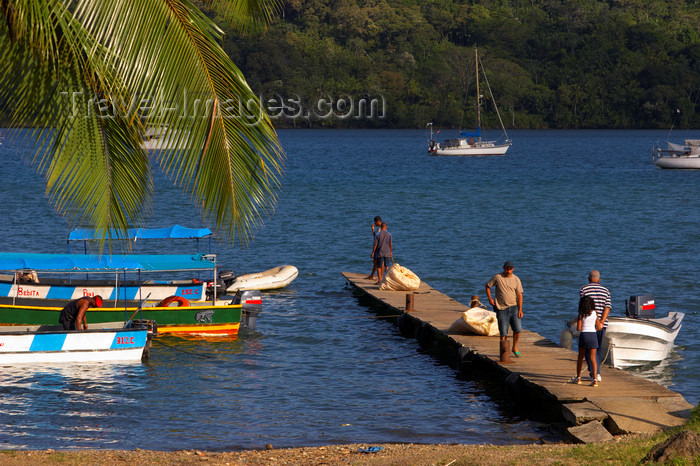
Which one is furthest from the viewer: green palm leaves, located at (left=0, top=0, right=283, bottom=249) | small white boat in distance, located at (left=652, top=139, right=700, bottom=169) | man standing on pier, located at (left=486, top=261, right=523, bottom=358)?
small white boat in distance, located at (left=652, top=139, right=700, bottom=169)

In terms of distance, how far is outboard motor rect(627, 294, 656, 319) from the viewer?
20625 mm

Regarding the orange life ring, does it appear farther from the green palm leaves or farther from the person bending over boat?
the green palm leaves

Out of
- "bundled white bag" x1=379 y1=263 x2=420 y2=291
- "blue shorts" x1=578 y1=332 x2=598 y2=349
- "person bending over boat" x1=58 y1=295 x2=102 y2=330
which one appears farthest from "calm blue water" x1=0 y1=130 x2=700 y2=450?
"blue shorts" x1=578 y1=332 x2=598 y2=349

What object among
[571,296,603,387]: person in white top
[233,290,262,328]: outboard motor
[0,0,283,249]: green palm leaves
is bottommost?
[233,290,262,328]: outboard motor

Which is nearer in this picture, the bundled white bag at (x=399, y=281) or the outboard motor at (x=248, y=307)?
the outboard motor at (x=248, y=307)

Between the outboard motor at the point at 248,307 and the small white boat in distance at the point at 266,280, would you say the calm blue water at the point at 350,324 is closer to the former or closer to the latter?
the outboard motor at the point at 248,307

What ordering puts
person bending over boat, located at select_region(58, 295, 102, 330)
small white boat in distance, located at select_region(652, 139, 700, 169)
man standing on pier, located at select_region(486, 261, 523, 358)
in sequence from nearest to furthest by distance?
man standing on pier, located at select_region(486, 261, 523, 358) → person bending over boat, located at select_region(58, 295, 102, 330) → small white boat in distance, located at select_region(652, 139, 700, 169)

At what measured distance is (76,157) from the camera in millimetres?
8211

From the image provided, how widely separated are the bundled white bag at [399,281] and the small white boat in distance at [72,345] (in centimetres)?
906

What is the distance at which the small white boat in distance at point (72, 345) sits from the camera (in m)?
19.1

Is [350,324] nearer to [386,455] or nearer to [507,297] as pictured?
[507,297]

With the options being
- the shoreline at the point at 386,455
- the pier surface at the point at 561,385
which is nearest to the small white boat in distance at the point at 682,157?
the pier surface at the point at 561,385

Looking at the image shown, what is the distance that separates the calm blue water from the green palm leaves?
4630 mm

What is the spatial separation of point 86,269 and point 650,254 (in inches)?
1047
